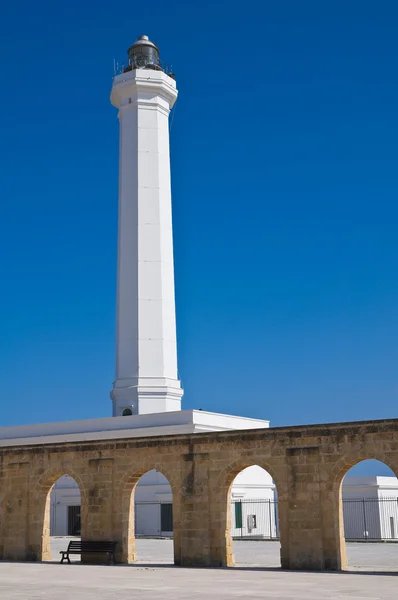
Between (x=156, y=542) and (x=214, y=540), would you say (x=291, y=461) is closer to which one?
(x=214, y=540)

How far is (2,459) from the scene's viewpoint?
76.0 feet

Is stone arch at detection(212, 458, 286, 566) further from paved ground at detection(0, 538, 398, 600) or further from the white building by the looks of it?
the white building

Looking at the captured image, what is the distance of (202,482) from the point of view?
2006cm

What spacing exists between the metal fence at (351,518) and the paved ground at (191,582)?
13267 mm

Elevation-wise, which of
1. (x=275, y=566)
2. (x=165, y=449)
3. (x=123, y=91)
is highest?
(x=123, y=91)

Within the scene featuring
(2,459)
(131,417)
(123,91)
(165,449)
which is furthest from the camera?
(123,91)

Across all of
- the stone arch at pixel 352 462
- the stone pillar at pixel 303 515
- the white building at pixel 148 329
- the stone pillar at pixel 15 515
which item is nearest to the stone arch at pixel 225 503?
the stone pillar at pixel 303 515

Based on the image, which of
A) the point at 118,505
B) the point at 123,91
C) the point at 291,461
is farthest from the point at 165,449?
the point at 123,91

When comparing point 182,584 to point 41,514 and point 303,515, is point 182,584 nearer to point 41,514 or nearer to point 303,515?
point 303,515

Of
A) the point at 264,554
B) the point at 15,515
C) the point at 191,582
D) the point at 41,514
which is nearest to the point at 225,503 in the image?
the point at 191,582

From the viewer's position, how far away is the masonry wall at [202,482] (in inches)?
725

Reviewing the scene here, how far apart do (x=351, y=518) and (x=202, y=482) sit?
19249mm

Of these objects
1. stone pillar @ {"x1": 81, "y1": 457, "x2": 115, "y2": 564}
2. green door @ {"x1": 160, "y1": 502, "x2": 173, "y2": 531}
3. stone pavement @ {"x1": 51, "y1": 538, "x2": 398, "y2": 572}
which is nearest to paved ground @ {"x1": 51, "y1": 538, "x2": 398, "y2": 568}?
stone pavement @ {"x1": 51, "y1": 538, "x2": 398, "y2": 572}

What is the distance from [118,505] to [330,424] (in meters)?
6.36
